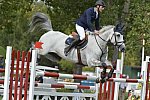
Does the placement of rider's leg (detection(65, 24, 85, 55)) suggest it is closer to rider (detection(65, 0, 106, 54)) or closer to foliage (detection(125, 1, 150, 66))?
rider (detection(65, 0, 106, 54))

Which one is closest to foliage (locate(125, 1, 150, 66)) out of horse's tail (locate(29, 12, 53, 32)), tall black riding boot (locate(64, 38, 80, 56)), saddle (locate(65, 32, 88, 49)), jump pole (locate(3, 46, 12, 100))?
horse's tail (locate(29, 12, 53, 32))

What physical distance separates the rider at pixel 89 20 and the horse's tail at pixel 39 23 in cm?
173

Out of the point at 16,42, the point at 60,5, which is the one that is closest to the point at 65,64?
the point at 16,42

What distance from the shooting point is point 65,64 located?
118ft

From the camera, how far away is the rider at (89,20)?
777 cm

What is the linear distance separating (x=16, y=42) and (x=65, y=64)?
289 inches

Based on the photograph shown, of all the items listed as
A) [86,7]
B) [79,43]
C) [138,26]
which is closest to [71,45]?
[79,43]

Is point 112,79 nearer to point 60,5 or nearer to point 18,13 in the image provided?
point 60,5

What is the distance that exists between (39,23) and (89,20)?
2.58 m

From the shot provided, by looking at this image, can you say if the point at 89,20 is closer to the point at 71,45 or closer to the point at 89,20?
the point at 89,20

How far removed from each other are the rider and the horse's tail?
1.73 metres

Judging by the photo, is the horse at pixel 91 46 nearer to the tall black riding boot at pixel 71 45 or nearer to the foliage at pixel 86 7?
the tall black riding boot at pixel 71 45

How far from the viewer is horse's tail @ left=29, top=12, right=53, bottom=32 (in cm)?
1002

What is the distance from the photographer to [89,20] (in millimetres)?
7781
